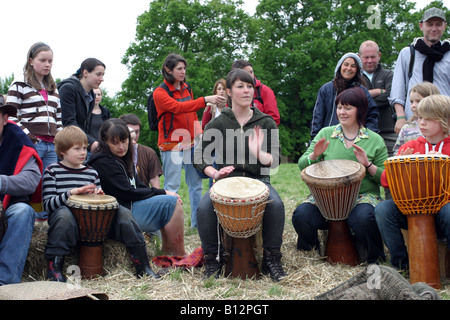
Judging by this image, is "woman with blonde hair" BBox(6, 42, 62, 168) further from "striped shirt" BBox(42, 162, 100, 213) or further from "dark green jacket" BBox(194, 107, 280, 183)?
"dark green jacket" BBox(194, 107, 280, 183)

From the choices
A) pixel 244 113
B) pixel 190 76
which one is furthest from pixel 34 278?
pixel 190 76

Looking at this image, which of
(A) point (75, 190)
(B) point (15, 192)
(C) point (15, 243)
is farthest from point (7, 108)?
(C) point (15, 243)

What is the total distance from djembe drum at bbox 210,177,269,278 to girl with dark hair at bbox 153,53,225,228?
194 centimetres

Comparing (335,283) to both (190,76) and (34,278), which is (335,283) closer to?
(34,278)

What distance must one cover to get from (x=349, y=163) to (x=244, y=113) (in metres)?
1.11

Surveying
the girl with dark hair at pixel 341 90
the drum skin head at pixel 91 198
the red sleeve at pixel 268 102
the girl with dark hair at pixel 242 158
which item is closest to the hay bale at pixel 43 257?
the drum skin head at pixel 91 198

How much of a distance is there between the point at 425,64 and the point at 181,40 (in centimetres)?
2042

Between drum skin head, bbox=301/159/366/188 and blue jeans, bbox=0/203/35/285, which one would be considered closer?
blue jeans, bbox=0/203/35/285

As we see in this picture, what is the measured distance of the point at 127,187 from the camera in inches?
170

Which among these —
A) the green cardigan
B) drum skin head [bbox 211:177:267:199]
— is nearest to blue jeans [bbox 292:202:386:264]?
the green cardigan

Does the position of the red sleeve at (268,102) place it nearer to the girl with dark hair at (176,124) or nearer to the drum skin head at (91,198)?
the girl with dark hair at (176,124)

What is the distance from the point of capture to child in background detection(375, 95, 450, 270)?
3.68m

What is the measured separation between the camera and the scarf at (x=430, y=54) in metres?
5.04

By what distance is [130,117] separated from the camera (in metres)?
5.93
